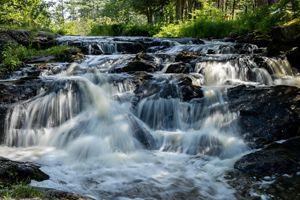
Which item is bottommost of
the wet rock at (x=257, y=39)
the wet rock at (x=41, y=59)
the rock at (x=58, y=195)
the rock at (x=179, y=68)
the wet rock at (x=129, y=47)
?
the rock at (x=58, y=195)

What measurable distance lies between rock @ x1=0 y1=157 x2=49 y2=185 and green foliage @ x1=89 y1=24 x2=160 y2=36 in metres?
26.0

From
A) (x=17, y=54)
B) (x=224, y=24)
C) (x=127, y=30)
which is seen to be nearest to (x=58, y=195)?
(x=17, y=54)

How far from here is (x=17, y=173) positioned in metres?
5.74

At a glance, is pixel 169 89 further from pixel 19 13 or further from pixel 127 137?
pixel 19 13

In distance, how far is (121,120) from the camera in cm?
895

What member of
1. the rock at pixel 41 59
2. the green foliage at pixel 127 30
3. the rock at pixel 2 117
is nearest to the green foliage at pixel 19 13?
the rock at pixel 41 59

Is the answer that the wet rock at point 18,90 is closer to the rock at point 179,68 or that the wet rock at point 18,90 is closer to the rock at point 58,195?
the rock at point 179,68

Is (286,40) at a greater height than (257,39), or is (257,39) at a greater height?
(257,39)

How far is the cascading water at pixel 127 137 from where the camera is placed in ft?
21.1

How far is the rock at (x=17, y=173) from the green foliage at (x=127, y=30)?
25991 mm

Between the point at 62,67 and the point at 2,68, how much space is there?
181cm

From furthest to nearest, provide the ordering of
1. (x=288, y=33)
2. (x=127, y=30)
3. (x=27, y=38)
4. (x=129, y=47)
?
(x=127, y=30)
(x=129, y=47)
(x=27, y=38)
(x=288, y=33)

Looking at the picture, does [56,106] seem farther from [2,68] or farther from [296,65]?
[296,65]

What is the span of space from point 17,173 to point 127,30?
1183 inches
